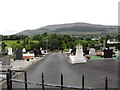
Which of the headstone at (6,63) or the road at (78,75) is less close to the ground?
the headstone at (6,63)

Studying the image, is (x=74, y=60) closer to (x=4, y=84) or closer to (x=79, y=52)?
(x=79, y=52)

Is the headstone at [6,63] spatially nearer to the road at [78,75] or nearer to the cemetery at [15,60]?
the cemetery at [15,60]

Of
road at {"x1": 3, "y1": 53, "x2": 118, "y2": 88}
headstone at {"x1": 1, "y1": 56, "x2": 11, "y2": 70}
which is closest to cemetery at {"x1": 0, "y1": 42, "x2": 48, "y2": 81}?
headstone at {"x1": 1, "y1": 56, "x2": 11, "y2": 70}

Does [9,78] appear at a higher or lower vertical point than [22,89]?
higher

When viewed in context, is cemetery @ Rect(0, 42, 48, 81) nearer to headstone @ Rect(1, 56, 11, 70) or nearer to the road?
headstone @ Rect(1, 56, 11, 70)

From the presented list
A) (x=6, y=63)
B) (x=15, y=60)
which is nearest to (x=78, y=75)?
(x=6, y=63)

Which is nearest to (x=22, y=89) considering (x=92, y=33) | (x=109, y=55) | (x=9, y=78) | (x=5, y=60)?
(x=9, y=78)

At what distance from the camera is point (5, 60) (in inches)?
431

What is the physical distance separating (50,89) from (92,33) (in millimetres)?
137974

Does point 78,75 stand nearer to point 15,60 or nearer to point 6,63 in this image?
point 6,63

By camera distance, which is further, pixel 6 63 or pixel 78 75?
pixel 6 63

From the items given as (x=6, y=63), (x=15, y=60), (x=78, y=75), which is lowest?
(x=15, y=60)

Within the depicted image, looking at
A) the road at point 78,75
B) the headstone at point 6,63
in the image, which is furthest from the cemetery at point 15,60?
the road at point 78,75

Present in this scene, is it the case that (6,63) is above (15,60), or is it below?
above
